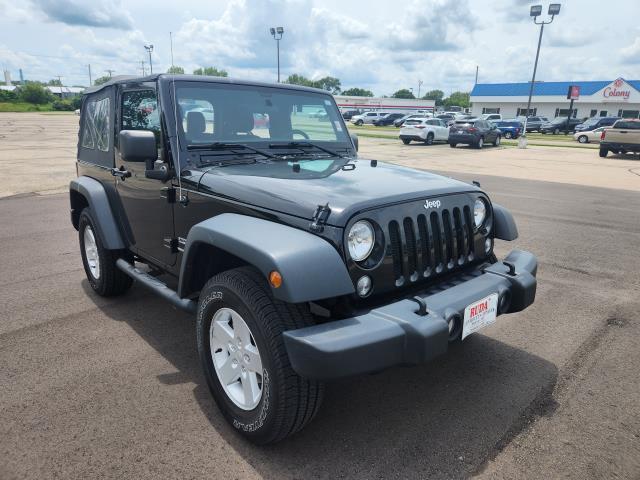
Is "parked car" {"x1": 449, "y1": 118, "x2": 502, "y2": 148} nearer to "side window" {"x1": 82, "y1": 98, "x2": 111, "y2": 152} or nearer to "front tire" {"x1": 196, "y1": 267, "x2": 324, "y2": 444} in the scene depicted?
"side window" {"x1": 82, "y1": 98, "x2": 111, "y2": 152}

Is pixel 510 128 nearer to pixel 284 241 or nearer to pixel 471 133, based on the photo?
Result: pixel 471 133

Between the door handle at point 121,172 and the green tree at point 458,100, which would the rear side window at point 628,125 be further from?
the green tree at point 458,100

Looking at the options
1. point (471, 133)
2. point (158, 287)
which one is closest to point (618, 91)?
point (471, 133)

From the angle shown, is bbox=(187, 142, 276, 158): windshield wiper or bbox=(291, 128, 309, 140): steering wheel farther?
bbox=(291, 128, 309, 140): steering wheel

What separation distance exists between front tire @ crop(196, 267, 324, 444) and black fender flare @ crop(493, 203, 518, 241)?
5.66 ft

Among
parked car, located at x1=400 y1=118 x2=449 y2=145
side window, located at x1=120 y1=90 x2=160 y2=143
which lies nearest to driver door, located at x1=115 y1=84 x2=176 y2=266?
side window, located at x1=120 y1=90 x2=160 y2=143

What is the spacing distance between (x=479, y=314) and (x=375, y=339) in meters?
0.84

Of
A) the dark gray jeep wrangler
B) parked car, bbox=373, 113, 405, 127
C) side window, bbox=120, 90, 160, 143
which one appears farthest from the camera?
parked car, bbox=373, 113, 405, 127

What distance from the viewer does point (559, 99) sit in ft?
196

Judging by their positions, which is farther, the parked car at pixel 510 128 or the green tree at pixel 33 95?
the green tree at pixel 33 95

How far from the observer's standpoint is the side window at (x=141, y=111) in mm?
3570

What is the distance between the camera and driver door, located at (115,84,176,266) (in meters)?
3.59

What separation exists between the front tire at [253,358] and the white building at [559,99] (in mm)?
63483

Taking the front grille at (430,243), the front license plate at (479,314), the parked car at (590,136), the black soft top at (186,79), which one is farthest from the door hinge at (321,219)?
the parked car at (590,136)
